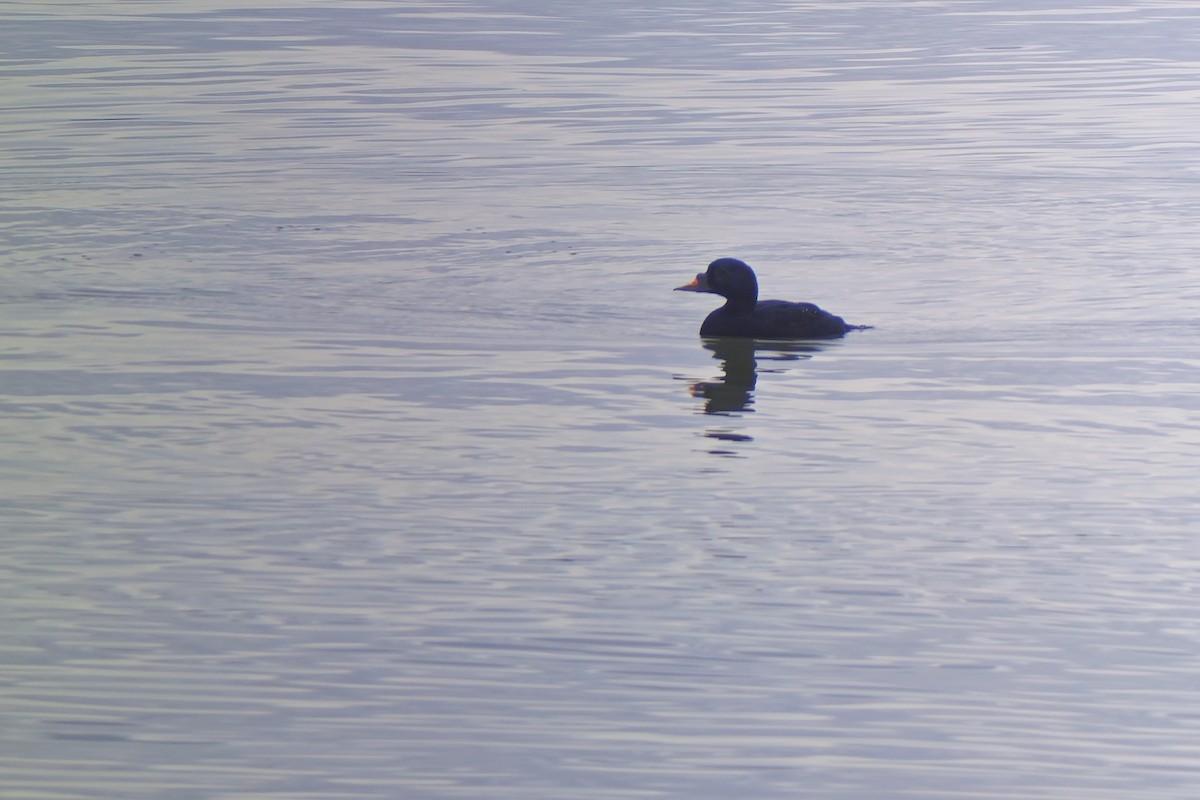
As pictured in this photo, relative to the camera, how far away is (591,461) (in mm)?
11102

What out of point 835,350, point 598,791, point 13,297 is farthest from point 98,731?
point 13,297

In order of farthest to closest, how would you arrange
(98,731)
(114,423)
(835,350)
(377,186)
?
(377,186), (835,350), (114,423), (98,731)

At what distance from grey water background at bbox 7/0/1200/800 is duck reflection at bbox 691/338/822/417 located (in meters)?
0.05

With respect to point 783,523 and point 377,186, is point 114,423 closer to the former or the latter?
point 783,523

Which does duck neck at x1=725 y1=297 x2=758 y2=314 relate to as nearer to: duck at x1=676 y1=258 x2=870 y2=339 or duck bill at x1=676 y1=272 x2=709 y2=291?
duck at x1=676 y1=258 x2=870 y2=339

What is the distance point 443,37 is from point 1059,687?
28.0 m

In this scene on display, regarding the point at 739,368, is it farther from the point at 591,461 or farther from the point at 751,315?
the point at 591,461

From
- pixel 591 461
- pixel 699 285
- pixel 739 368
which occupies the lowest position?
pixel 739 368

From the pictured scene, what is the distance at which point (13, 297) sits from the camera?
51.0 ft

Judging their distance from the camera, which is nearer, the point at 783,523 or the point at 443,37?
the point at 783,523

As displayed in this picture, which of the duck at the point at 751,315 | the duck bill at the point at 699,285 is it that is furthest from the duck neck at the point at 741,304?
the duck bill at the point at 699,285

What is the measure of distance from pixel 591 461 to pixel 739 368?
3.08 metres

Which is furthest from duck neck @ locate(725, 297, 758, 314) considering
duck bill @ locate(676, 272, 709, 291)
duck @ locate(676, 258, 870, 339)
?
duck bill @ locate(676, 272, 709, 291)

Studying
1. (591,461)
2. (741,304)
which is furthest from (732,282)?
(591,461)
